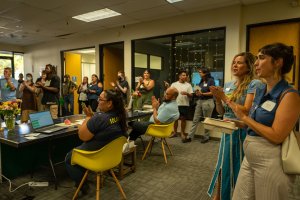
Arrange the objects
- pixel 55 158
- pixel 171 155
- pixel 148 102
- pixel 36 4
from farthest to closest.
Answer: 1. pixel 148 102
2. pixel 36 4
3. pixel 171 155
4. pixel 55 158

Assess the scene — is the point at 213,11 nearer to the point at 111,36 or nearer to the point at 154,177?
the point at 111,36

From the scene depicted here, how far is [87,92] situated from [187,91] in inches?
124

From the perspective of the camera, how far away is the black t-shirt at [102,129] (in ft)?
6.75

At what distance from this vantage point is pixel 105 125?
81.7 inches

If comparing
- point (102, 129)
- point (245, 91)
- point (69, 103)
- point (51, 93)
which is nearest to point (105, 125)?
point (102, 129)

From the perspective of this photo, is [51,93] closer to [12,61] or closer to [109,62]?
[109,62]

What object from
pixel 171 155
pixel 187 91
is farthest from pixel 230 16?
pixel 171 155

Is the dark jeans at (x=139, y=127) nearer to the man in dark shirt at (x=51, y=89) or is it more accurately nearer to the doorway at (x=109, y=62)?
the man in dark shirt at (x=51, y=89)

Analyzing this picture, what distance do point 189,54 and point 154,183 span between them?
3.36m

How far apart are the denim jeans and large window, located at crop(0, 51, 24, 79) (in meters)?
7.53

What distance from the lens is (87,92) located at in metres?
6.48

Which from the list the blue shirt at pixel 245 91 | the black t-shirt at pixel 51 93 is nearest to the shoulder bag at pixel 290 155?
the blue shirt at pixel 245 91

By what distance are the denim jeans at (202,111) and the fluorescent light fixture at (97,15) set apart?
268cm

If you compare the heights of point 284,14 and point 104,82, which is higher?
point 284,14
